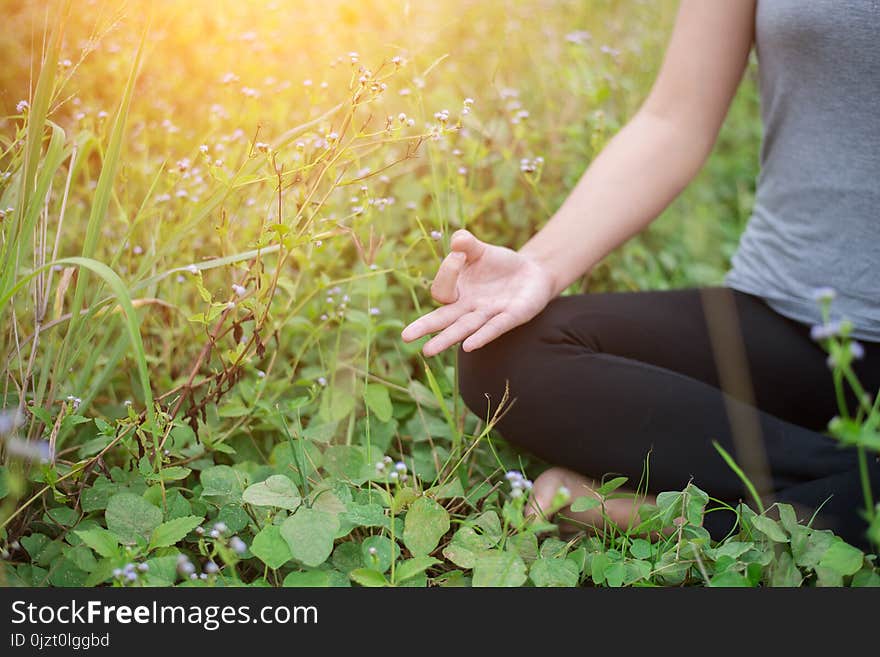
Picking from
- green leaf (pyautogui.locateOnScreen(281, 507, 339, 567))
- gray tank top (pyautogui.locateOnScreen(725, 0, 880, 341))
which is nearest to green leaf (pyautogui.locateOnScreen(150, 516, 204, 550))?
green leaf (pyautogui.locateOnScreen(281, 507, 339, 567))

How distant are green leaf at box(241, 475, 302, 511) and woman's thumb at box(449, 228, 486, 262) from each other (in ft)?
1.36

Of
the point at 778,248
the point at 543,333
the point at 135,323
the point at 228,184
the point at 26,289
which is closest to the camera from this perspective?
the point at 135,323

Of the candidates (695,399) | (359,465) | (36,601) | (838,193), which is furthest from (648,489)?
(36,601)

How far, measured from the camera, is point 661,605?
100 cm

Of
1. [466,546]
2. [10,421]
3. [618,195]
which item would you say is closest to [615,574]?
[466,546]

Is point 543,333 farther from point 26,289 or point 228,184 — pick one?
point 26,289

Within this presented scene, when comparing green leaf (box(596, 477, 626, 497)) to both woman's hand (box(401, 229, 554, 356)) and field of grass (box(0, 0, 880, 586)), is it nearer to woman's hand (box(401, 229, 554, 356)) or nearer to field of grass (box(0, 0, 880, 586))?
field of grass (box(0, 0, 880, 586))

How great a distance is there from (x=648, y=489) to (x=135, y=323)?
825 mm

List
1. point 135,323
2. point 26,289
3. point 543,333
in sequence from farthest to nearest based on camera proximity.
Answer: point 543,333, point 26,289, point 135,323

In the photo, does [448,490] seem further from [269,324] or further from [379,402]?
[269,324]

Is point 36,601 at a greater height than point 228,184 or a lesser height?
lesser

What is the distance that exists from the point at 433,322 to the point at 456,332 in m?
0.04

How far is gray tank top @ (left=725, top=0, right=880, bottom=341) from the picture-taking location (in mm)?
1346

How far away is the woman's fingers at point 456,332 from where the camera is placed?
1202 millimetres
